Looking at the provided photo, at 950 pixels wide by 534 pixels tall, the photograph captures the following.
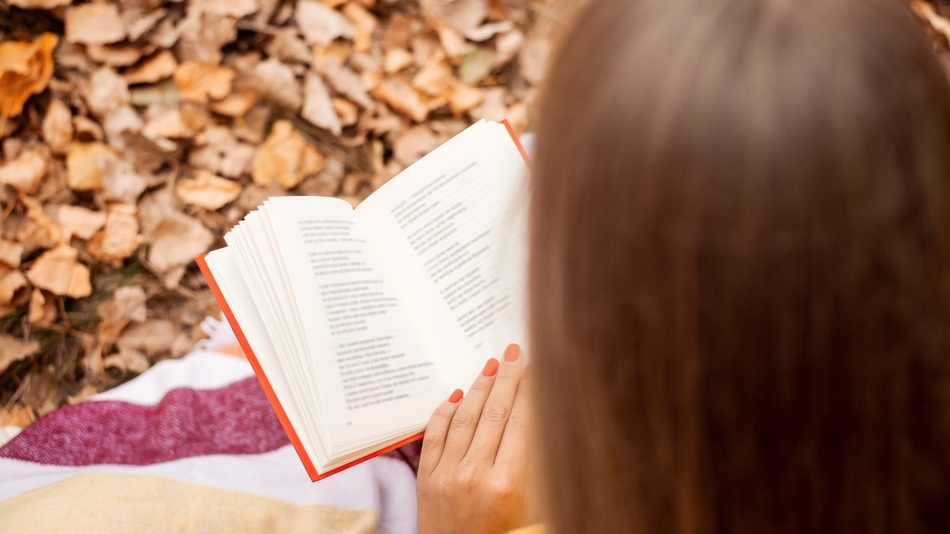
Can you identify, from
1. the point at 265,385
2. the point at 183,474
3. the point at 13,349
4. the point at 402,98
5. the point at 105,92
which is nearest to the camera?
the point at 265,385

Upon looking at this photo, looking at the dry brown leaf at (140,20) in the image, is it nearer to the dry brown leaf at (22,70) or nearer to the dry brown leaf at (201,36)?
the dry brown leaf at (201,36)

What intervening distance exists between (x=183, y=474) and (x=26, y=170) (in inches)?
32.6

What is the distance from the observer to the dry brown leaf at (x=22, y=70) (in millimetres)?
1401

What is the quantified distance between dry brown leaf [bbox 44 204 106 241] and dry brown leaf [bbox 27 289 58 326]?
12 centimetres

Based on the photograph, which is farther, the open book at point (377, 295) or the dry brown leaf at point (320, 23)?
the dry brown leaf at point (320, 23)

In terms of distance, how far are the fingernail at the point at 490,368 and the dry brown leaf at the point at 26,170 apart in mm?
1108

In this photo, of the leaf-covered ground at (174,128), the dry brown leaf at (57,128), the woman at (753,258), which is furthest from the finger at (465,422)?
the dry brown leaf at (57,128)

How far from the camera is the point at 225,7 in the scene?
1546 mm

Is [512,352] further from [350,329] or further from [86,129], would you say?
[86,129]

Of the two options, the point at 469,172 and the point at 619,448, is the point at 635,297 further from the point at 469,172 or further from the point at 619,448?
the point at 469,172

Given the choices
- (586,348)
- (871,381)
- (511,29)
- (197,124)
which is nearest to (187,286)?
(197,124)

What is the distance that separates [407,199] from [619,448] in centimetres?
53

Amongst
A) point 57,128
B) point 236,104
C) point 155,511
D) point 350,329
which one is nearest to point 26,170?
point 57,128

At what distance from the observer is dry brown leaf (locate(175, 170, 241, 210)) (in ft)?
4.89
